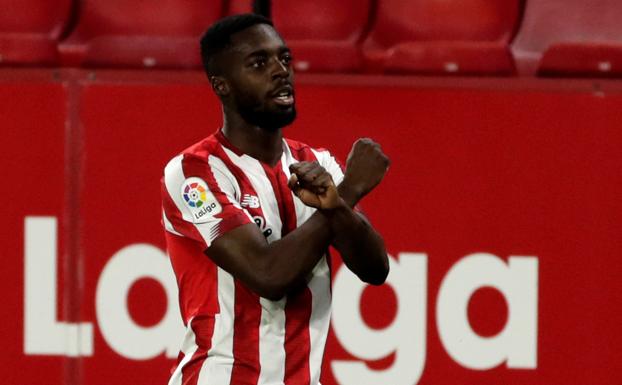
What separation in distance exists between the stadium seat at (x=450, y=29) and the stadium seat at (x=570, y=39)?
0.22 ft

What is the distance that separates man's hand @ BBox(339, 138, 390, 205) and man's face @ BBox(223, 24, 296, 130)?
0.50 feet

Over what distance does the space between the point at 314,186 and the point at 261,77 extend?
0.30 metres

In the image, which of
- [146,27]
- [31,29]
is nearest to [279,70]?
[146,27]

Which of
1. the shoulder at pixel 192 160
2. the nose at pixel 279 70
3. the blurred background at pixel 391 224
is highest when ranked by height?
the nose at pixel 279 70

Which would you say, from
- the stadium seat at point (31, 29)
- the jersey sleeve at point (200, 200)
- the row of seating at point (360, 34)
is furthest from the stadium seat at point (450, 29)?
the jersey sleeve at point (200, 200)

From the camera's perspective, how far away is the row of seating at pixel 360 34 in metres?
3.72

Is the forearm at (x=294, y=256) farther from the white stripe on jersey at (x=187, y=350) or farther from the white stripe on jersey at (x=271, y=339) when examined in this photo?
the white stripe on jersey at (x=187, y=350)

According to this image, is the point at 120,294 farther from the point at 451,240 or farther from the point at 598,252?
the point at 598,252

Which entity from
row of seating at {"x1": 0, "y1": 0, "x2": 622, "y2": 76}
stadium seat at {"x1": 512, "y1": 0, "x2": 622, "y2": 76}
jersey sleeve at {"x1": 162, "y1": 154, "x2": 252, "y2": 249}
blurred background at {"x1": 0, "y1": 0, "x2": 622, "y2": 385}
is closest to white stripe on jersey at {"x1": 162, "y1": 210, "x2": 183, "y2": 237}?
jersey sleeve at {"x1": 162, "y1": 154, "x2": 252, "y2": 249}

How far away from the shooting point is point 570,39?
13.1 feet

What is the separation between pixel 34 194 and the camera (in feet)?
11.7

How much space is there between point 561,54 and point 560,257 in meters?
0.61

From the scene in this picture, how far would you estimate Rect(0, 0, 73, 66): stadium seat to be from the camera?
12.1 feet

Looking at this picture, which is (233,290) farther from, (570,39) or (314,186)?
(570,39)
